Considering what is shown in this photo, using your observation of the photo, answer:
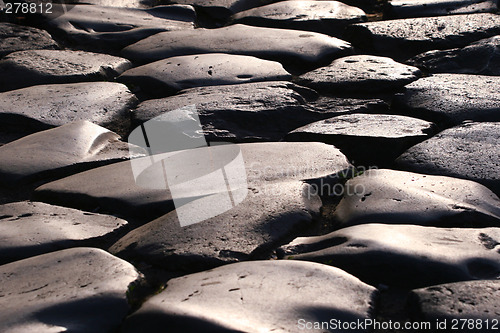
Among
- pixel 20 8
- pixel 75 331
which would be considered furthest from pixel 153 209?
pixel 20 8

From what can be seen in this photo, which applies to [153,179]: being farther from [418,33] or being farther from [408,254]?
[418,33]

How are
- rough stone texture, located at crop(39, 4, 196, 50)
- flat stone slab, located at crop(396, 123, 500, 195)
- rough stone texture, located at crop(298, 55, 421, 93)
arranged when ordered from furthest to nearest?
rough stone texture, located at crop(39, 4, 196, 50), rough stone texture, located at crop(298, 55, 421, 93), flat stone slab, located at crop(396, 123, 500, 195)

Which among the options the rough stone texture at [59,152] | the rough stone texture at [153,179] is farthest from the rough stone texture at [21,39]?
the rough stone texture at [153,179]

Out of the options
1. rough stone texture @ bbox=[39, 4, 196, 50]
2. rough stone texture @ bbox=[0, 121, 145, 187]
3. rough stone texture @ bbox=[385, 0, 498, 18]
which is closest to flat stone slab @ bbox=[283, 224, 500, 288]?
rough stone texture @ bbox=[0, 121, 145, 187]

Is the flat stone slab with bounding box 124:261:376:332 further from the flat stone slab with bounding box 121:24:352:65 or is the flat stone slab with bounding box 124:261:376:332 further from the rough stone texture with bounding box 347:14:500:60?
the rough stone texture with bounding box 347:14:500:60

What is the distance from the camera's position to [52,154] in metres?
1.92

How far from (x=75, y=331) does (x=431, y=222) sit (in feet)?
2.84

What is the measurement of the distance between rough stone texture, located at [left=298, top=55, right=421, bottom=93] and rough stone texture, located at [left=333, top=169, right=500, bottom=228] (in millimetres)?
714

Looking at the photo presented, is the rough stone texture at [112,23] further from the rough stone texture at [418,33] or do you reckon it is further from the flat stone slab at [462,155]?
the flat stone slab at [462,155]

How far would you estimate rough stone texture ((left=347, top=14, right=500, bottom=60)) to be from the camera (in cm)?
285

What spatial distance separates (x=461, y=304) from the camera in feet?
4.19

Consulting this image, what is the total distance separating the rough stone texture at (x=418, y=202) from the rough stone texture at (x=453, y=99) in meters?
0.47

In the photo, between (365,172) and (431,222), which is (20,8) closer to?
(365,172)

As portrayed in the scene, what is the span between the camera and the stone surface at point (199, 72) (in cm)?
244
